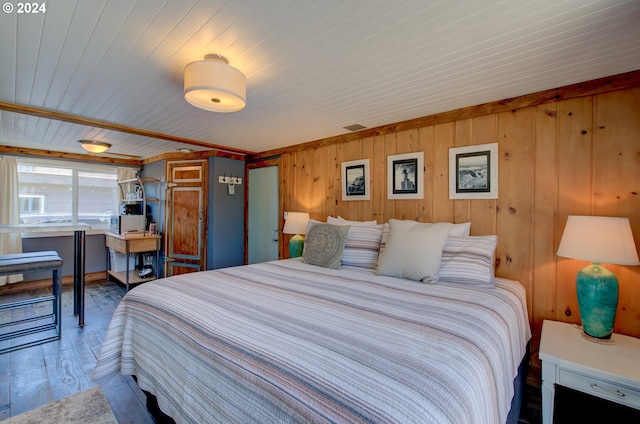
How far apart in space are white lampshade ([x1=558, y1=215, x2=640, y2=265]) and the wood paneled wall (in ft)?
1.28

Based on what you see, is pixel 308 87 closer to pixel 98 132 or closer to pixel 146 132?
pixel 146 132

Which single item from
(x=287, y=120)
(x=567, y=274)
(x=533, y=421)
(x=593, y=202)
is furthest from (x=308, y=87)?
(x=533, y=421)

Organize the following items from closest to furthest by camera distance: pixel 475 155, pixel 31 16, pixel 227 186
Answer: pixel 31 16 < pixel 475 155 < pixel 227 186

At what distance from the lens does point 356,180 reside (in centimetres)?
321

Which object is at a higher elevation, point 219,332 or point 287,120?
point 287,120

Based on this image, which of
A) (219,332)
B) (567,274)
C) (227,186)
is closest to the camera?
(219,332)

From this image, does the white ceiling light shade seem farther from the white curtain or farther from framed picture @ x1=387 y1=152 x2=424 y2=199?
the white curtain

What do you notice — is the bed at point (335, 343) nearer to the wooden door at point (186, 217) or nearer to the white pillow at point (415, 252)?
the white pillow at point (415, 252)

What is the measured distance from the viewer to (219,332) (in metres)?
1.09

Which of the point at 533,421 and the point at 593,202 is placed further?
the point at 593,202

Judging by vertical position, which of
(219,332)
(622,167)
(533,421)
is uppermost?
(622,167)

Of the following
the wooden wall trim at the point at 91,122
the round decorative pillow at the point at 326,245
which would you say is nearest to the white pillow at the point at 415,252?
the round decorative pillow at the point at 326,245

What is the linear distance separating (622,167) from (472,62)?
4.02 feet

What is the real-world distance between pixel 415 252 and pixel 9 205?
5773 mm
